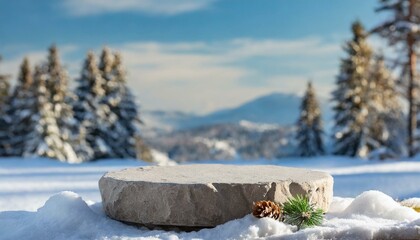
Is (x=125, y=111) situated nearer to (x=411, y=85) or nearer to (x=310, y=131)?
(x=310, y=131)

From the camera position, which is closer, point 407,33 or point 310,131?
point 407,33

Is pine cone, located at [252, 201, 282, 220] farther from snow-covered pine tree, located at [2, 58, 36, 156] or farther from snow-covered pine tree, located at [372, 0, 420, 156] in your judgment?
snow-covered pine tree, located at [2, 58, 36, 156]

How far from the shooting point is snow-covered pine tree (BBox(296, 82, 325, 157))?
110ft

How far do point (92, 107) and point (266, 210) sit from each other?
25595mm

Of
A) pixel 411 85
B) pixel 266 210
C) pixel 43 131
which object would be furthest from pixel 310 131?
pixel 266 210

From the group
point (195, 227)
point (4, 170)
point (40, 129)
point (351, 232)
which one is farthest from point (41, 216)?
point (40, 129)

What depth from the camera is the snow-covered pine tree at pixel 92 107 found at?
2958cm

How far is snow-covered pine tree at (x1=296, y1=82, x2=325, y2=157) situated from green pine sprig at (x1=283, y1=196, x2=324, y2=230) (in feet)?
93.2

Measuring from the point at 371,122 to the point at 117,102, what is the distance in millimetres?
13088

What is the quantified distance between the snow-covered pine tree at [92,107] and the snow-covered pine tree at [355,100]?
11893 millimetres

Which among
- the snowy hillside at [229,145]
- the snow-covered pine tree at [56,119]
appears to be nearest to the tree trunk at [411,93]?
the snow-covered pine tree at [56,119]

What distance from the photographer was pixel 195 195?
204 inches

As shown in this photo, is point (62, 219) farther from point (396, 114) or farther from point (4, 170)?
point (396, 114)

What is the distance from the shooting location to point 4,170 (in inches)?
512
